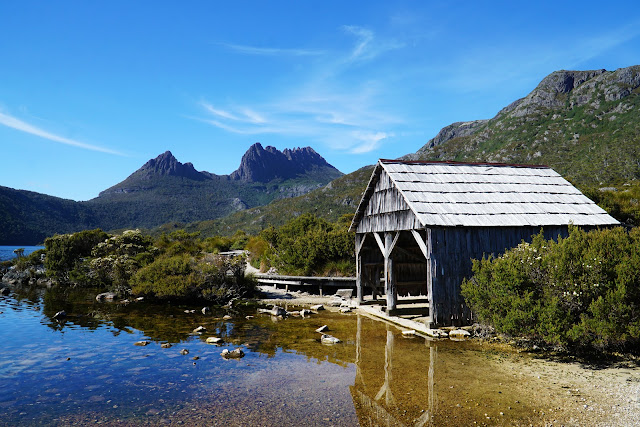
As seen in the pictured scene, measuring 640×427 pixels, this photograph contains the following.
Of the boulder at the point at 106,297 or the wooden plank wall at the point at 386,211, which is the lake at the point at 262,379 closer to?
the wooden plank wall at the point at 386,211

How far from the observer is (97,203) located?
131m

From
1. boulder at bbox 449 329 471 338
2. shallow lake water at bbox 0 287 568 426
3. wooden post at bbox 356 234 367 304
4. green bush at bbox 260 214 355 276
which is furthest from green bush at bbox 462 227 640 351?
green bush at bbox 260 214 355 276

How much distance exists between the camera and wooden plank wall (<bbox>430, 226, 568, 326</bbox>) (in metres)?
A: 13.7

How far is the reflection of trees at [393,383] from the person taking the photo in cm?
718

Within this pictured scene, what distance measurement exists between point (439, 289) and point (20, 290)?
32.3 meters

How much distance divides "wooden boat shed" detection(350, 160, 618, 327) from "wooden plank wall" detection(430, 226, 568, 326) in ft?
0.11

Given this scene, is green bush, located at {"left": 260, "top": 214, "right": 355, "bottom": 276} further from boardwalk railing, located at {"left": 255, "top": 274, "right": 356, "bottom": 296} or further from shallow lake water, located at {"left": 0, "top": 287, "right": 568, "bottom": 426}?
shallow lake water, located at {"left": 0, "top": 287, "right": 568, "bottom": 426}

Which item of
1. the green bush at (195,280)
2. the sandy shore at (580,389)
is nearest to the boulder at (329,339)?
the sandy shore at (580,389)

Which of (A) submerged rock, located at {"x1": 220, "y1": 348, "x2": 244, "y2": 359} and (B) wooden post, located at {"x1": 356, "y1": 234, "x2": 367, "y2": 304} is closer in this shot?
(A) submerged rock, located at {"x1": 220, "y1": 348, "x2": 244, "y2": 359}

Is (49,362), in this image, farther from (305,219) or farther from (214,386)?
(305,219)

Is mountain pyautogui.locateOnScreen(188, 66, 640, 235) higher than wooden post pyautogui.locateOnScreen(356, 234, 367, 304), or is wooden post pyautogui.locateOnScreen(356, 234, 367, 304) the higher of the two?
mountain pyautogui.locateOnScreen(188, 66, 640, 235)

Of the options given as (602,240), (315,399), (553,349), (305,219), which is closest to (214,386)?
(315,399)

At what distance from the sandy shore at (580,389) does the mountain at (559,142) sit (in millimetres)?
56802

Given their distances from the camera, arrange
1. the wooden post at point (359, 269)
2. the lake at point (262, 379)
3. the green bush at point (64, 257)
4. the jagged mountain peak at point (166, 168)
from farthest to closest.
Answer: the jagged mountain peak at point (166, 168), the green bush at point (64, 257), the wooden post at point (359, 269), the lake at point (262, 379)
